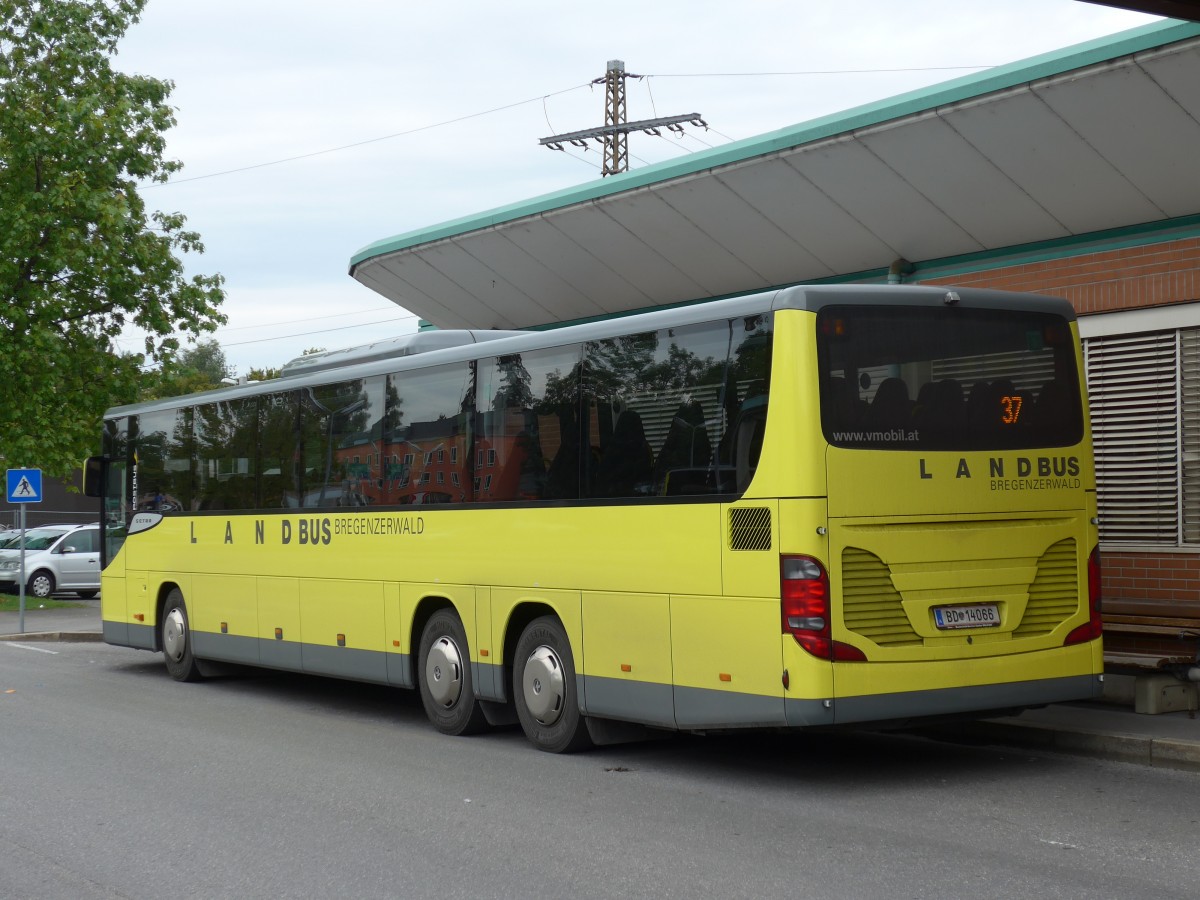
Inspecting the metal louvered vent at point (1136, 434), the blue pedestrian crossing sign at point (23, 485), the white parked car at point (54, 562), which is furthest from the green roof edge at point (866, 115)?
the white parked car at point (54, 562)

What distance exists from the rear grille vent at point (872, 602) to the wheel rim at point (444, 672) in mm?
4033

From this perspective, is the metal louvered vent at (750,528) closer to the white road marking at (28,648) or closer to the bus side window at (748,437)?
the bus side window at (748,437)

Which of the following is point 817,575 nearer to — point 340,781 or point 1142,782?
point 1142,782

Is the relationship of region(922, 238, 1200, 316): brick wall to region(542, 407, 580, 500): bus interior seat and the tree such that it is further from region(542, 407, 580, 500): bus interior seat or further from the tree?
the tree

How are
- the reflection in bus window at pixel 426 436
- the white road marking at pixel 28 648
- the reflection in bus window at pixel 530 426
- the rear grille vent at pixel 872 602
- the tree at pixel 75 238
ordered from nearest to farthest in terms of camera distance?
the rear grille vent at pixel 872 602 → the reflection in bus window at pixel 530 426 → the reflection in bus window at pixel 426 436 → the white road marking at pixel 28 648 → the tree at pixel 75 238

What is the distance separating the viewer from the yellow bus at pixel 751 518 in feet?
28.6

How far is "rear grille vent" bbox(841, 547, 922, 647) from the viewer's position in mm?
8688

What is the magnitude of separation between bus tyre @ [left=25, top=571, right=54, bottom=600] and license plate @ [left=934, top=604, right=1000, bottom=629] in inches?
1105

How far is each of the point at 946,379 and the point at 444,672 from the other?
16.0 ft

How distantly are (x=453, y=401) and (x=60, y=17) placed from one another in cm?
2358

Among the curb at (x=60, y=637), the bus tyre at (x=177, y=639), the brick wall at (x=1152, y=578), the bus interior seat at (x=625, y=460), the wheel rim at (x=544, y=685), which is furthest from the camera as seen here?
the curb at (x=60, y=637)

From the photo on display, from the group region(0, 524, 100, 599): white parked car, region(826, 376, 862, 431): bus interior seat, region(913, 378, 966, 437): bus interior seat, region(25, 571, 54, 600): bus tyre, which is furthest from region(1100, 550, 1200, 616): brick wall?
region(25, 571, 54, 600): bus tyre

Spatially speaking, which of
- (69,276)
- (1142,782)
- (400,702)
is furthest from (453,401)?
(69,276)

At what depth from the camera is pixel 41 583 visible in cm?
3309
